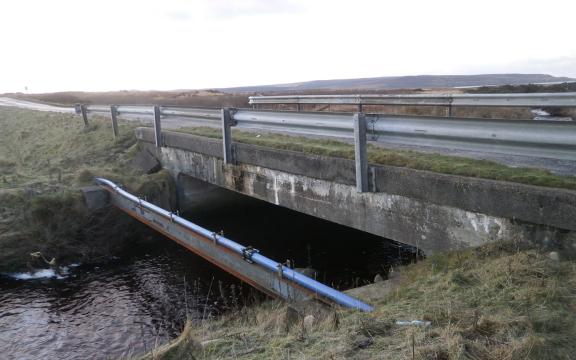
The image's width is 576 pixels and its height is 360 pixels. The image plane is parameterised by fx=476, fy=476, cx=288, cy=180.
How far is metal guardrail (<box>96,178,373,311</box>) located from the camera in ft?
16.9

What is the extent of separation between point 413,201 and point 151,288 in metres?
5.06

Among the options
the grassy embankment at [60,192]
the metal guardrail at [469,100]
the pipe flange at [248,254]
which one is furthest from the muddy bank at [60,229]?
the metal guardrail at [469,100]

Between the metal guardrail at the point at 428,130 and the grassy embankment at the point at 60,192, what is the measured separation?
432cm

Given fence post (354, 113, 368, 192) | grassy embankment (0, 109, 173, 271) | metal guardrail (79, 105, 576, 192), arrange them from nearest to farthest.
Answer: metal guardrail (79, 105, 576, 192), fence post (354, 113, 368, 192), grassy embankment (0, 109, 173, 271)

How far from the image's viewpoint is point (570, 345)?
2.98 m

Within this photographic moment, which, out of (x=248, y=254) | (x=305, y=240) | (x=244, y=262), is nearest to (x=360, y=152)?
(x=248, y=254)

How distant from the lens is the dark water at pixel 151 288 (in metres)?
6.57

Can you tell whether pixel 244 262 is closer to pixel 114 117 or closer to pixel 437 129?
pixel 437 129

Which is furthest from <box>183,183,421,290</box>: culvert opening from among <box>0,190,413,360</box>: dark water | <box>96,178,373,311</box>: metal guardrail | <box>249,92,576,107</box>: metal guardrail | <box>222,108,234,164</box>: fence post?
<box>249,92,576,107</box>: metal guardrail

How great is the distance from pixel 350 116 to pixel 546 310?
10.9 ft

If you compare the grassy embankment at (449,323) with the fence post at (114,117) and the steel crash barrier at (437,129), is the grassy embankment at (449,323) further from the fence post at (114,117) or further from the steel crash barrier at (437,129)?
the fence post at (114,117)

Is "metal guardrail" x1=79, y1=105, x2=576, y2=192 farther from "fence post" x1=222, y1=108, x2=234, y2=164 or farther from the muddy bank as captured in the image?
the muddy bank

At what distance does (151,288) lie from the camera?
832 cm

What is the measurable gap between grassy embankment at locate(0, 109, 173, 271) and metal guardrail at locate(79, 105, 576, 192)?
14.2ft
